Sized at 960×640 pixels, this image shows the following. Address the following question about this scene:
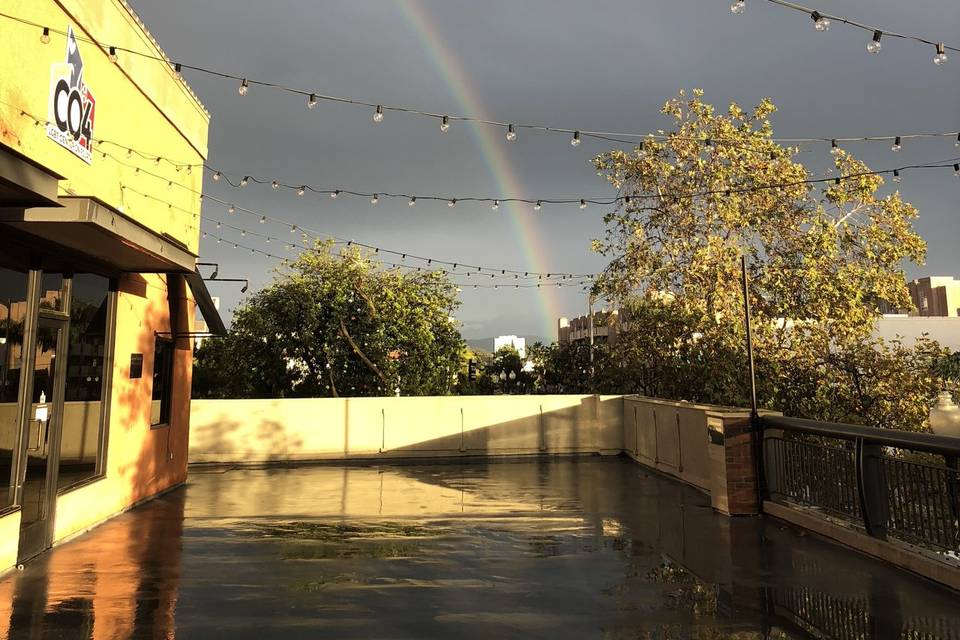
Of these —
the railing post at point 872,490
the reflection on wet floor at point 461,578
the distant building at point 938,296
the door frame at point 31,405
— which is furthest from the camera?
the distant building at point 938,296

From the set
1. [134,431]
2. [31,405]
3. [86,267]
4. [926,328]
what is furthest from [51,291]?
[926,328]

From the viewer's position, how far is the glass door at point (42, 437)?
5867 millimetres

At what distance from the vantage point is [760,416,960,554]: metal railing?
4.64 meters

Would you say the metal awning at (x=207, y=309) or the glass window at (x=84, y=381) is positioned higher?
the metal awning at (x=207, y=309)

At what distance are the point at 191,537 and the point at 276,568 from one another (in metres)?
1.82

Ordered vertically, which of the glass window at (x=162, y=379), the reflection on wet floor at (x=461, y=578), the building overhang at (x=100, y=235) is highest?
the building overhang at (x=100, y=235)

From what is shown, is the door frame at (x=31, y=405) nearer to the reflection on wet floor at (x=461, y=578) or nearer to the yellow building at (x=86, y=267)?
the yellow building at (x=86, y=267)

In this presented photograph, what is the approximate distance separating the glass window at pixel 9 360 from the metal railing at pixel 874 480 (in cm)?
791

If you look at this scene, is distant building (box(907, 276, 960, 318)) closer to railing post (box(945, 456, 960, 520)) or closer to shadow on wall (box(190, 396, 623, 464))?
shadow on wall (box(190, 396, 623, 464))

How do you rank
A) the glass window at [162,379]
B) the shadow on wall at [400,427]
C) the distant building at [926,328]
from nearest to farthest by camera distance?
the glass window at [162,379] → the shadow on wall at [400,427] → the distant building at [926,328]

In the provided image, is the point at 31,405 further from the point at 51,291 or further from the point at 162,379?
the point at 162,379

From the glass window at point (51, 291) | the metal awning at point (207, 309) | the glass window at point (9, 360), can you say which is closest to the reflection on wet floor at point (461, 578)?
the glass window at point (9, 360)

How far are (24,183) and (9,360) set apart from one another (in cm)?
212

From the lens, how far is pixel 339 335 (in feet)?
57.9
